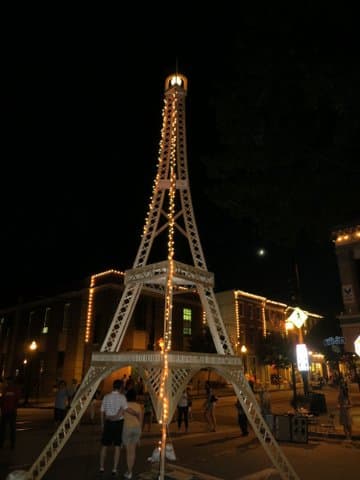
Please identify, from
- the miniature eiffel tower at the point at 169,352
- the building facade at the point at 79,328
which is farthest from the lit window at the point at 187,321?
the miniature eiffel tower at the point at 169,352

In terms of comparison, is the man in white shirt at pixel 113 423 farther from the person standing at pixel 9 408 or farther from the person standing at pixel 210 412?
the person standing at pixel 210 412

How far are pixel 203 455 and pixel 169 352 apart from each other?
4778 millimetres

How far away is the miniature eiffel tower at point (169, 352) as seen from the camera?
737 centimetres

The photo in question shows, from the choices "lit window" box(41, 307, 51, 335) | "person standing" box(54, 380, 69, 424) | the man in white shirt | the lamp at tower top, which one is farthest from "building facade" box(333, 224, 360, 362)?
"lit window" box(41, 307, 51, 335)

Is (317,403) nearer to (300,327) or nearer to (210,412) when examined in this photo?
(300,327)

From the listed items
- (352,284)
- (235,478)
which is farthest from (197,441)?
(352,284)

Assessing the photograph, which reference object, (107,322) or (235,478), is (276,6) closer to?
(235,478)

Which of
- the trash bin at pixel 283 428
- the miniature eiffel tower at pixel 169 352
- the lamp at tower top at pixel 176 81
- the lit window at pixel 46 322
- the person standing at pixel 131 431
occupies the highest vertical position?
the lamp at tower top at pixel 176 81

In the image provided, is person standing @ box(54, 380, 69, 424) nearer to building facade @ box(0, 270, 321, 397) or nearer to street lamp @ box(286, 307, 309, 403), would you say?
street lamp @ box(286, 307, 309, 403)

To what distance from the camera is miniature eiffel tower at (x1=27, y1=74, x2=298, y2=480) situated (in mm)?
7371

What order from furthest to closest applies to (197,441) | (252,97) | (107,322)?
(107,322), (197,441), (252,97)

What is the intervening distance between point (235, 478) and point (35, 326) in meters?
35.2

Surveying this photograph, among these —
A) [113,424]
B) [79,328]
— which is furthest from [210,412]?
[79,328]

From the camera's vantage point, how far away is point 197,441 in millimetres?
12516
